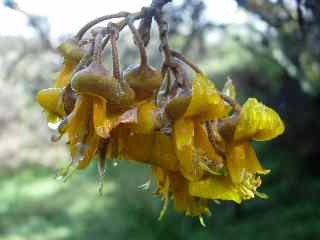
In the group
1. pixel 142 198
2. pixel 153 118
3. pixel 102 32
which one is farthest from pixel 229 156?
pixel 142 198

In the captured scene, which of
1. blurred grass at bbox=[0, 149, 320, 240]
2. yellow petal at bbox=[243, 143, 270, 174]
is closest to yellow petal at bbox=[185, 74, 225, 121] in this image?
yellow petal at bbox=[243, 143, 270, 174]

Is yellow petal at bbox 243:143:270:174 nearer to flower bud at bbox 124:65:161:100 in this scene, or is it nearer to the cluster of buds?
the cluster of buds

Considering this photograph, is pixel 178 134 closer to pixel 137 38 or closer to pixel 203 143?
pixel 203 143

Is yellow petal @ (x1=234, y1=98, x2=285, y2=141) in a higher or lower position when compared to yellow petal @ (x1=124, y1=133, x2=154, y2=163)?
lower

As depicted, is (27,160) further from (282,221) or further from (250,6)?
(250,6)

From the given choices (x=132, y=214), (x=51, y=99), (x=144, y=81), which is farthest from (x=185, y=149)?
(x=132, y=214)
